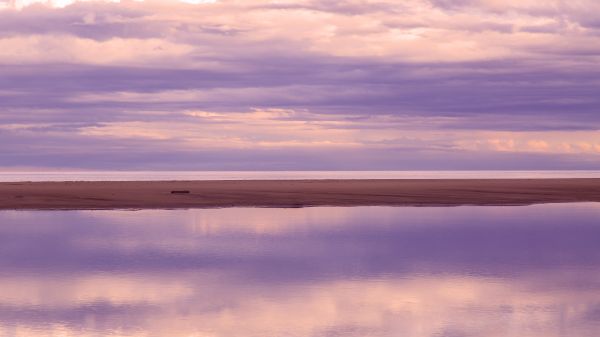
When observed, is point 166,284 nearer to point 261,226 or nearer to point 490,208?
point 261,226

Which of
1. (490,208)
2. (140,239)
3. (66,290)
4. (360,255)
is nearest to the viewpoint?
(66,290)

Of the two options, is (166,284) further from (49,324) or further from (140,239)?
(140,239)

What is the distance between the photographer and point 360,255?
24.2m

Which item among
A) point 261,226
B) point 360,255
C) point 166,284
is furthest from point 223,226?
point 166,284

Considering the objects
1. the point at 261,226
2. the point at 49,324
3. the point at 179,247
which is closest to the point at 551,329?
the point at 49,324

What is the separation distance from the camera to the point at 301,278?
64.0 ft

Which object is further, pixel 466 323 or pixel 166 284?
pixel 166 284

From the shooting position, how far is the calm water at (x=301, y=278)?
1404cm

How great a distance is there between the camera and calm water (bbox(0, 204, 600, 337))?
14.0m

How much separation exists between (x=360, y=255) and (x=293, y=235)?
6.62m

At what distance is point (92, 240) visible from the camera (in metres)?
28.9

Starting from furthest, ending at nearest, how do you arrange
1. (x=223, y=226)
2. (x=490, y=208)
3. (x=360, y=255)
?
(x=490, y=208), (x=223, y=226), (x=360, y=255)

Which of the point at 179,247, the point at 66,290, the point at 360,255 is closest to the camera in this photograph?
the point at 66,290

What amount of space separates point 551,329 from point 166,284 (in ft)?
29.6
